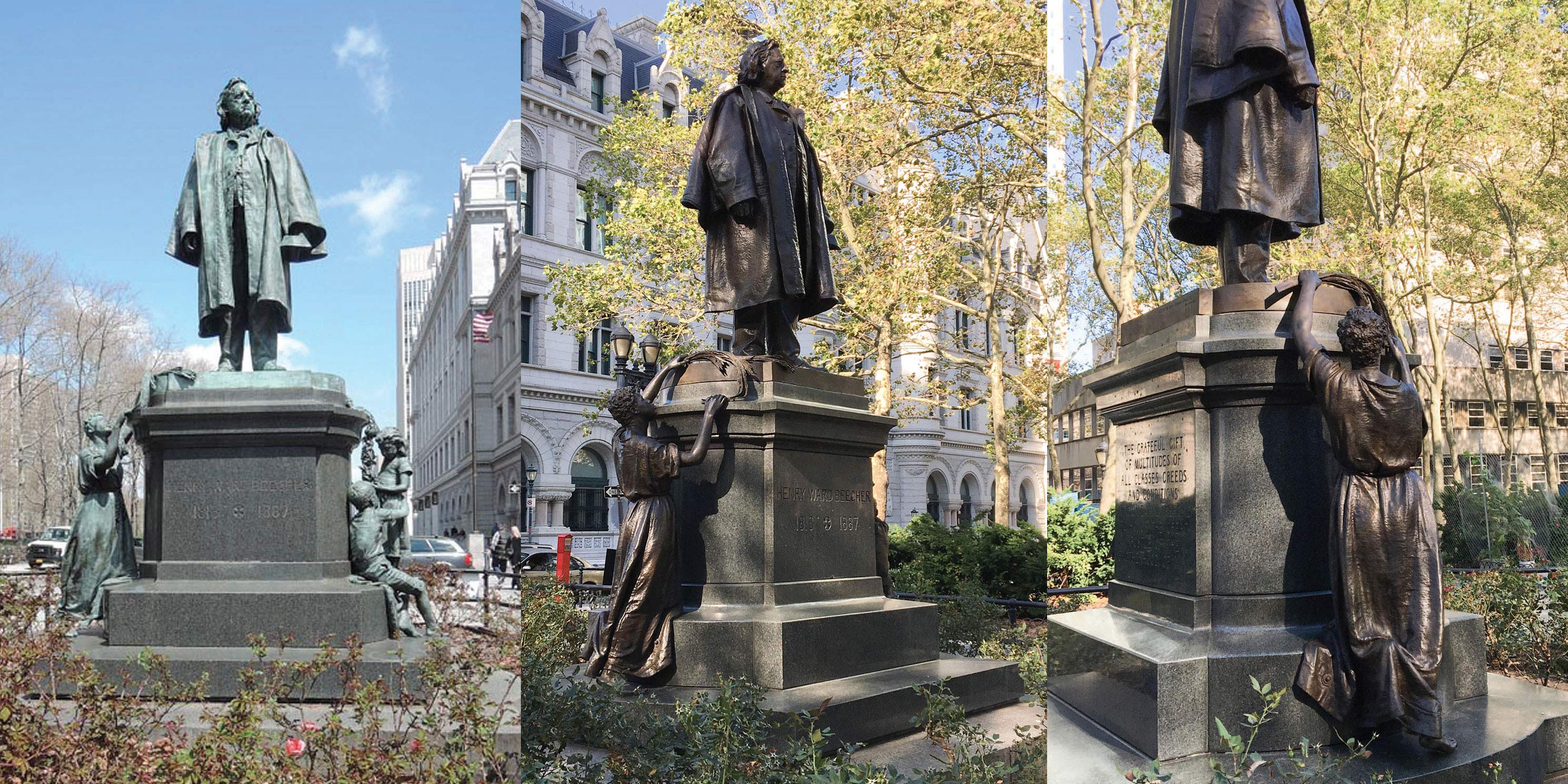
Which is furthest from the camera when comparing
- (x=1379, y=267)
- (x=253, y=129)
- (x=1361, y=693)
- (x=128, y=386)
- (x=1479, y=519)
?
(x=128, y=386)

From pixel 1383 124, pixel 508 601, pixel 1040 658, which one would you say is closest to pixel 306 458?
pixel 508 601

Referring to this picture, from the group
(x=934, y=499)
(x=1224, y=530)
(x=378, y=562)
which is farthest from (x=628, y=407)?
(x=378, y=562)

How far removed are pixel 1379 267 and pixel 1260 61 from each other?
12569 mm

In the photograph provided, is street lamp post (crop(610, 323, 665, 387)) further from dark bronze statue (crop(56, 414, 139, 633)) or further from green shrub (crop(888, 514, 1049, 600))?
dark bronze statue (crop(56, 414, 139, 633))

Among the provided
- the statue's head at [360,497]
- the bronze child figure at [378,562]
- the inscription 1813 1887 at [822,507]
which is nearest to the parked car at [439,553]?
the bronze child figure at [378,562]

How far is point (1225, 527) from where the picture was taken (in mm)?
4648

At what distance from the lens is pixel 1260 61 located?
16.7 feet

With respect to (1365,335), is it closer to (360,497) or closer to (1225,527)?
(1225,527)

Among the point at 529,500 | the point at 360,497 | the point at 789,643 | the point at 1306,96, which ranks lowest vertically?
the point at 789,643

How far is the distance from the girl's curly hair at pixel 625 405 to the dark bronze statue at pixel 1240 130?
284 centimetres

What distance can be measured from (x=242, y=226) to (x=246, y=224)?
127mm

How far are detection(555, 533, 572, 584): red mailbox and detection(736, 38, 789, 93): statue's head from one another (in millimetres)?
2778

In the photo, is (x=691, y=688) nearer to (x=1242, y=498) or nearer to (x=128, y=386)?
(x=1242, y=498)

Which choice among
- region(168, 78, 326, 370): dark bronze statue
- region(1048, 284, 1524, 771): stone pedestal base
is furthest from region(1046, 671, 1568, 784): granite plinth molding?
region(168, 78, 326, 370): dark bronze statue
